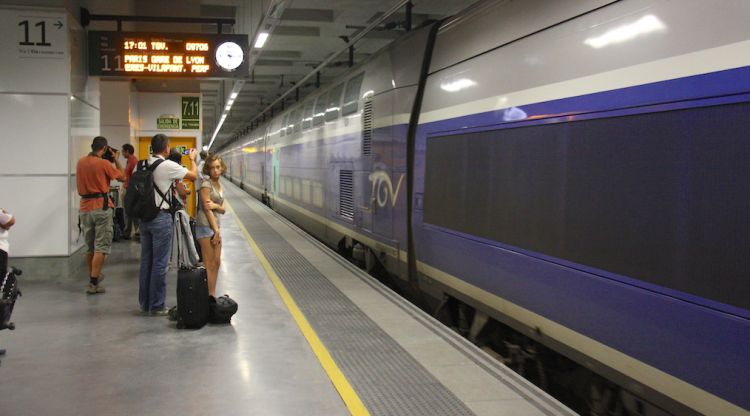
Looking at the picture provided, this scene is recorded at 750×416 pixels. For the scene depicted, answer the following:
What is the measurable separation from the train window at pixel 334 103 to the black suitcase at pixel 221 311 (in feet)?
16.9

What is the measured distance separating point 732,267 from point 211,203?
4351mm

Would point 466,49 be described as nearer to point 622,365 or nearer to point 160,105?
point 622,365

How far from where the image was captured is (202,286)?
18.6 ft

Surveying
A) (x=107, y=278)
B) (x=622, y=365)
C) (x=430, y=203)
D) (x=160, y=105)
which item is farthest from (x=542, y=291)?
(x=160, y=105)

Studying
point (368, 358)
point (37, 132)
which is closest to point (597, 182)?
point (368, 358)

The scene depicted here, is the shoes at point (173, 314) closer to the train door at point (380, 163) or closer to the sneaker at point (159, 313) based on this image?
the sneaker at point (159, 313)

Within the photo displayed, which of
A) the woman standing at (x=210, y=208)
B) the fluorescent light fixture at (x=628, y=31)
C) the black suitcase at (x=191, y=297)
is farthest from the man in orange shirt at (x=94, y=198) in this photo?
the fluorescent light fixture at (x=628, y=31)

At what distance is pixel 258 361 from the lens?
4.79 metres

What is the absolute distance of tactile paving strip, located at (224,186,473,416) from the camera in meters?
3.89

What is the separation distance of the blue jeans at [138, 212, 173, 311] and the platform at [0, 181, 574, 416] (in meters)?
0.22

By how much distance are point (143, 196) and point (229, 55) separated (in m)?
3.82

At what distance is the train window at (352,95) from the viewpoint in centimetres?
919

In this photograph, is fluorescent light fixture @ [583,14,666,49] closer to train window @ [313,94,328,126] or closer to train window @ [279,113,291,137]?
train window @ [313,94,328,126]

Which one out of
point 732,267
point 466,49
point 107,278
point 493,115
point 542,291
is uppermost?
point 466,49
